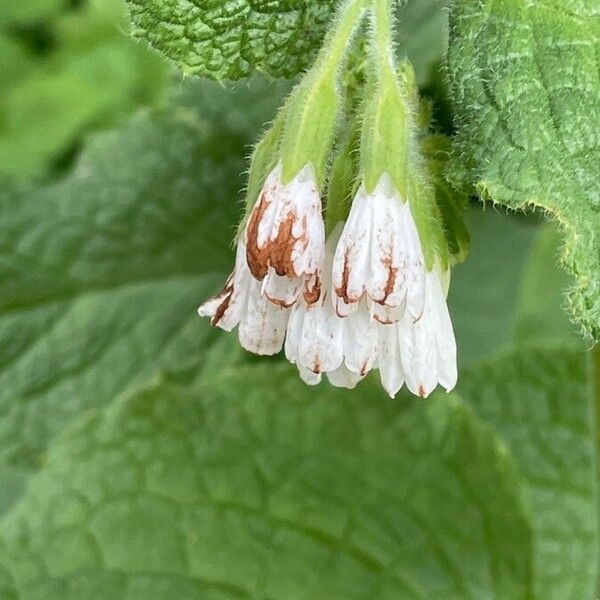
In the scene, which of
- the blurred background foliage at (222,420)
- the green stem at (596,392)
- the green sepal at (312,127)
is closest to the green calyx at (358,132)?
the green sepal at (312,127)

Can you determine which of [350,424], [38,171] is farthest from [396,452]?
[38,171]

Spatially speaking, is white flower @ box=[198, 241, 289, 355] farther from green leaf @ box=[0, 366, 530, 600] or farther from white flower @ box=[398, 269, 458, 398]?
green leaf @ box=[0, 366, 530, 600]

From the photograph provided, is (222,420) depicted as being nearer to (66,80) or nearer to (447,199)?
(447,199)

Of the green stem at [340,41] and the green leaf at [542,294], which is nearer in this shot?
the green stem at [340,41]

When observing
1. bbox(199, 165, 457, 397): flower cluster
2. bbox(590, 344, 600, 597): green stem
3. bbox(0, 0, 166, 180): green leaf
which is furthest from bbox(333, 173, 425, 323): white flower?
bbox(0, 0, 166, 180): green leaf

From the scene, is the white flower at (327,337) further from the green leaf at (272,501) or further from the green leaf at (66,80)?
the green leaf at (66,80)

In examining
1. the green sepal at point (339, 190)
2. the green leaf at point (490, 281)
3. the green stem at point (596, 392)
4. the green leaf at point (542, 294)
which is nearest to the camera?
the green sepal at point (339, 190)

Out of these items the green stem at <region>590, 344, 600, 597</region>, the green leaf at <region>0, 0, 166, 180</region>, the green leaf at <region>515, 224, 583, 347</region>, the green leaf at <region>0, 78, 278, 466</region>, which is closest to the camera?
the green stem at <region>590, 344, 600, 597</region>

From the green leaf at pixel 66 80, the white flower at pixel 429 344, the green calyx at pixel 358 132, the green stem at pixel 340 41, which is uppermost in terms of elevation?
the green stem at pixel 340 41
